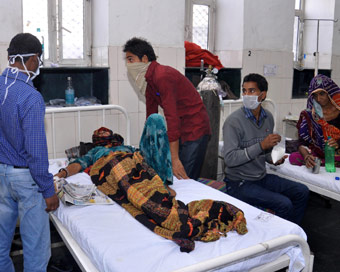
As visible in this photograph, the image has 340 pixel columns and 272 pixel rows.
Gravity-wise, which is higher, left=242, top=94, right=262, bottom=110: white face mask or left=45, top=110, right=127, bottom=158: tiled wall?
left=242, top=94, right=262, bottom=110: white face mask

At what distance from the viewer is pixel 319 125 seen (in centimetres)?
→ 348

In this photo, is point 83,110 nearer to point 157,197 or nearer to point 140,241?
point 157,197

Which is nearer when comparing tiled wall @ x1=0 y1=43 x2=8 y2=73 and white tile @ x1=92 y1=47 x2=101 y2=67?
tiled wall @ x1=0 y1=43 x2=8 y2=73

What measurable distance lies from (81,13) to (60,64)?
23.9 inches

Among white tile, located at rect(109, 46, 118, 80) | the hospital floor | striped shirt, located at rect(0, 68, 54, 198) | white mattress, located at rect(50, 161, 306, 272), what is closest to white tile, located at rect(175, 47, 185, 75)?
white tile, located at rect(109, 46, 118, 80)

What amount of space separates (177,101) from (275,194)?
1076 mm

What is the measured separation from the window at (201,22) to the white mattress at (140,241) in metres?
3.03

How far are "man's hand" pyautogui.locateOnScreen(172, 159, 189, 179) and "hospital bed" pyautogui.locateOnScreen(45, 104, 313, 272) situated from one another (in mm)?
636

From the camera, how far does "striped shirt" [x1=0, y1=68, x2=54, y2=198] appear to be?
2023mm

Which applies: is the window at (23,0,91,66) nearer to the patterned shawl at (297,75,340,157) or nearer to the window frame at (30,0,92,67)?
the window frame at (30,0,92,67)

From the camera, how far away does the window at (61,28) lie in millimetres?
3976

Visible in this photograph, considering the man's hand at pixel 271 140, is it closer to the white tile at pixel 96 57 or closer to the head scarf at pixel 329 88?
the head scarf at pixel 329 88

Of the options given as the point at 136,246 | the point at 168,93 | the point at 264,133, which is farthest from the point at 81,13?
the point at 136,246

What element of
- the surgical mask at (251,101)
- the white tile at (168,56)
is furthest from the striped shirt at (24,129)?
the white tile at (168,56)
